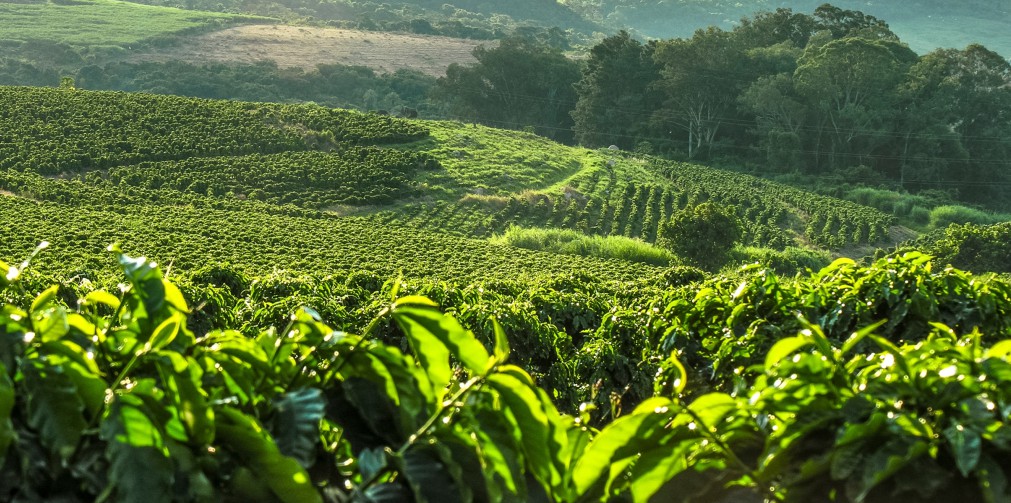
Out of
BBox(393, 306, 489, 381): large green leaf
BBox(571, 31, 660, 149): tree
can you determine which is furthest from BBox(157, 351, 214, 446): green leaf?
BBox(571, 31, 660, 149): tree

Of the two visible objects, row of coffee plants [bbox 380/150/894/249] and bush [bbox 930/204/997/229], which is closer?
row of coffee plants [bbox 380/150/894/249]

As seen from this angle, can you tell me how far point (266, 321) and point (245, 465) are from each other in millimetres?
7033

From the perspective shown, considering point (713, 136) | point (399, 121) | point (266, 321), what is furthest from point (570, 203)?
point (266, 321)

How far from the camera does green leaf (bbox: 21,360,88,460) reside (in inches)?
66.3

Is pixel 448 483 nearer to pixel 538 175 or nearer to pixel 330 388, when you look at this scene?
pixel 330 388

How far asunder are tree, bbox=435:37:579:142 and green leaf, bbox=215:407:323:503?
185ft

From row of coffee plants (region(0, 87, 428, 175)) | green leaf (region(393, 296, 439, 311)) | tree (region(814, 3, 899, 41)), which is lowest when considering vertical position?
row of coffee plants (region(0, 87, 428, 175))

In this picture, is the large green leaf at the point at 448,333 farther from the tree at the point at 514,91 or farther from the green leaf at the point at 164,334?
the tree at the point at 514,91

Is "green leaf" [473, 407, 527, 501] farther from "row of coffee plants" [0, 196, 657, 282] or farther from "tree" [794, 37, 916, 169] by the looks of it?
"tree" [794, 37, 916, 169]

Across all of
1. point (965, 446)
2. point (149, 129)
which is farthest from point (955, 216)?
point (965, 446)

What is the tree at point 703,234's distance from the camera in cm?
3070

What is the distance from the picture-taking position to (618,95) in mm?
54812

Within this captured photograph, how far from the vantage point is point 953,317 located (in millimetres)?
3902

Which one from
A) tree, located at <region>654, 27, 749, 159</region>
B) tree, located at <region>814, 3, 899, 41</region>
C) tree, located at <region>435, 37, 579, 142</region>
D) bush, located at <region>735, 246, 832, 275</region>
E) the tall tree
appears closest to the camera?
bush, located at <region>735, 246, 832, 275</region>
